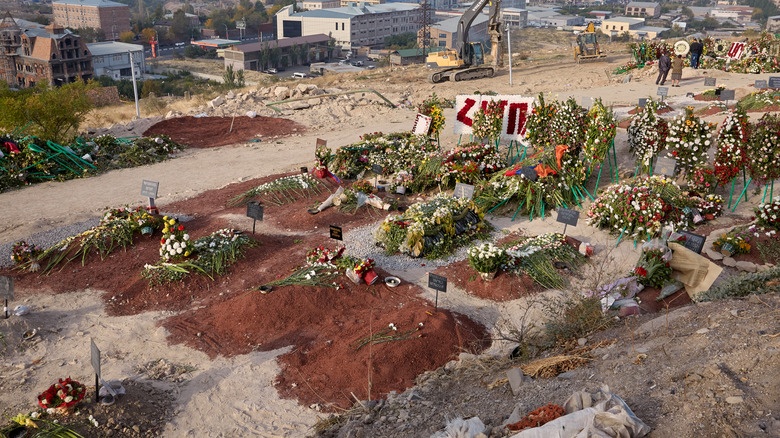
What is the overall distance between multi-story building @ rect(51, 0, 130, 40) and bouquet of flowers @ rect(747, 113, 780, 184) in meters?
105

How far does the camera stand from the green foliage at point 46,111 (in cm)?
1755

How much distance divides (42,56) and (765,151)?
6941cm

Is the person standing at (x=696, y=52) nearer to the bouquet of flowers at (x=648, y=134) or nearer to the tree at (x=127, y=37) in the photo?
the bouquet of flowers at (x=648, y=134)

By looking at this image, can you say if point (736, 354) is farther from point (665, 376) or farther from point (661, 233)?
point (661, 233)

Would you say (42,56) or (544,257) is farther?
(42,56)

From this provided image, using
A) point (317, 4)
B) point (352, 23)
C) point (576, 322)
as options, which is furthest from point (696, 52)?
point (317, 4)

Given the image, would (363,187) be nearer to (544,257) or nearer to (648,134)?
(544,257)

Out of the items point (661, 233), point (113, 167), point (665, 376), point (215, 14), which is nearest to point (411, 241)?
point (661, 233)

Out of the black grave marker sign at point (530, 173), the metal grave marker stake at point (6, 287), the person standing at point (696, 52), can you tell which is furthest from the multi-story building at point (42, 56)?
the black grave marker sign at point (530, 173)

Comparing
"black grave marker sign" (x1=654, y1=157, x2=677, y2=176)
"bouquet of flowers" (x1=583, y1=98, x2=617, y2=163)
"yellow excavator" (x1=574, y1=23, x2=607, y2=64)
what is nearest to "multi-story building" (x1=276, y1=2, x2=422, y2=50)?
"yellow excavator" (x1=574, y1=23, x2=607, y2=64)

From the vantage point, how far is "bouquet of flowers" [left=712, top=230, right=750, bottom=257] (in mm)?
10367

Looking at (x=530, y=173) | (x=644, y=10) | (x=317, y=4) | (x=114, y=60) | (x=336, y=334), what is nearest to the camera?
(x=336, y=334)

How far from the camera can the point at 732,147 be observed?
12.2m

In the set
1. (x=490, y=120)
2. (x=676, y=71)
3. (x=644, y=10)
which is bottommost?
(x=490, y=120)
